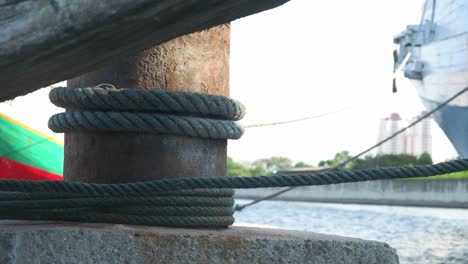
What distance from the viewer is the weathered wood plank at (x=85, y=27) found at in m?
1.11

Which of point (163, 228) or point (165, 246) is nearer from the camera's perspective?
point (165, 246)

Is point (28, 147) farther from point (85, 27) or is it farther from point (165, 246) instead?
point (85, 27)

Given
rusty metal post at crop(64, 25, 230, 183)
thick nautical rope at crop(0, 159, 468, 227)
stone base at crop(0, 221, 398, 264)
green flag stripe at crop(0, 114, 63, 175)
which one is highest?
green flag stripe at crop(0, 114, 63, 175)

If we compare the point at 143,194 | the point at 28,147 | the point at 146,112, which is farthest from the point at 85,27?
the point at 28,147

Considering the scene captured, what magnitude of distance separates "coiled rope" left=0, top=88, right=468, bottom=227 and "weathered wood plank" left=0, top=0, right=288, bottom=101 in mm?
386

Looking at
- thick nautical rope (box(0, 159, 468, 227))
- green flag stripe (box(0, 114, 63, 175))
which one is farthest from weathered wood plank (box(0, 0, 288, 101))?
green flag stripe (box(0, 114, 63, 175))

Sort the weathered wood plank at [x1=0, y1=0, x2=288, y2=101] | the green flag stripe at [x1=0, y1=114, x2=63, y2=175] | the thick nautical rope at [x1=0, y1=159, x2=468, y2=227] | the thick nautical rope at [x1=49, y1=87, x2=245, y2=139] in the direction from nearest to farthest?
the weathered wood plank at [x1=0, y1=0, x2=288, y2=101] → the thick nautical rope at [x1=0, y1=159, x2=468, y2=227] → the thick nautical rope at [x1=49, y1=87, x2=245, y2=139] → the green flag stripe at [x1=0, y1=114, x2=63, y2=175]

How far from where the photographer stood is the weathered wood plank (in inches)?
43.5

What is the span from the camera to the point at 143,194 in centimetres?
174

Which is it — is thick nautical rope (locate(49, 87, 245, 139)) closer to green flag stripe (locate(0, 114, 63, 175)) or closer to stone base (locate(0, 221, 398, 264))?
stone base (locate(0, 221, 398, 264))

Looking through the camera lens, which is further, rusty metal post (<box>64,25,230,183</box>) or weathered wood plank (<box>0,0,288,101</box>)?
rusty metal post (<box>64,25,230,183</box>)

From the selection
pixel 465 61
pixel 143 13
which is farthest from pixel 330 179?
pixel 465 61

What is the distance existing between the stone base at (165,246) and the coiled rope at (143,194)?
5cm

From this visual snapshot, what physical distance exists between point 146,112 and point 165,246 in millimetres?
360
